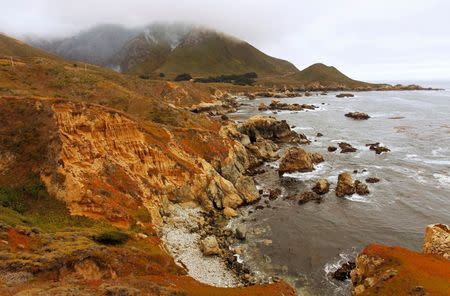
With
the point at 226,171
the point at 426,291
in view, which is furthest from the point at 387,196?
the point at 426,291

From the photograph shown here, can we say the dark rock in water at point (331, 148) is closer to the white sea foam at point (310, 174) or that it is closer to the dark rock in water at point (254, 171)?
the white sea foam at point (310, 174)

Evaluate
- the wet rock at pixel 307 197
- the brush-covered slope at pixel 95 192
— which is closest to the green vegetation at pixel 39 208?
the brush-covered slope at pixel 95 192

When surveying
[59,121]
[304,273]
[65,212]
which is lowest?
[304,273]

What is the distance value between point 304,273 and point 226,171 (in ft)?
88.8

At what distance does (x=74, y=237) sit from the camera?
3034cm

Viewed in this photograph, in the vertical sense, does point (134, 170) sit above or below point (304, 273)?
above

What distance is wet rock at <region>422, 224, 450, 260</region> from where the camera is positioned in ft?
107

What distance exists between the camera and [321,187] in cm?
5750

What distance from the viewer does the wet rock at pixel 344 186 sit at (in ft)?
185

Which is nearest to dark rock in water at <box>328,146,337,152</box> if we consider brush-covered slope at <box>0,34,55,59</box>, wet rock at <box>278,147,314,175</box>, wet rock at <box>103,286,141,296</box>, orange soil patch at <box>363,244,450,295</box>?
wet rock at <box>278,147,314,175</box>

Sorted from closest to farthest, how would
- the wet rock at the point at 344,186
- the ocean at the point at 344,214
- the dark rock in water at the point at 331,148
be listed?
the ocean at the point at 344,214 < the wet rock at the point at 344,186 < the dark rock in water at the point at 331,148

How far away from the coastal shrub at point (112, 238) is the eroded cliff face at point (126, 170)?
4677 millimetres

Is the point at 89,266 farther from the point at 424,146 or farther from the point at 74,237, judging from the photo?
the point at 424,146

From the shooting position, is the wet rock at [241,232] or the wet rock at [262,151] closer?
the wet rock at [241,232]
